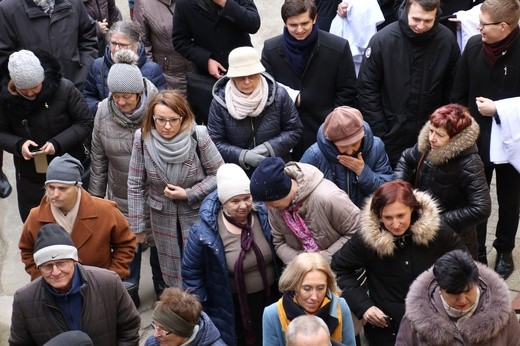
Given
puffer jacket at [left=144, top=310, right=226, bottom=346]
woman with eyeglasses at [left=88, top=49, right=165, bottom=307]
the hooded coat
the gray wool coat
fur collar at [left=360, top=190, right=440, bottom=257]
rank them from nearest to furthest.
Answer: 1. puffer jacket at [left=144, top=310, right=226, bottom=346]
2. fur collar at [left=360, top=190, right=440, bottom=257]
3. the gray wool coat
4. woman with eyeglasses at [left=88, top=49, right=165, bottom=307]
5. the hooded coat

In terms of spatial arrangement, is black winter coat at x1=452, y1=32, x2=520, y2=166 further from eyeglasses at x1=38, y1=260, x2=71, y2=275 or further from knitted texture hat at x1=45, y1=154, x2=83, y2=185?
eyeglasses at x1=38, y1=260, x2=71, y2=275

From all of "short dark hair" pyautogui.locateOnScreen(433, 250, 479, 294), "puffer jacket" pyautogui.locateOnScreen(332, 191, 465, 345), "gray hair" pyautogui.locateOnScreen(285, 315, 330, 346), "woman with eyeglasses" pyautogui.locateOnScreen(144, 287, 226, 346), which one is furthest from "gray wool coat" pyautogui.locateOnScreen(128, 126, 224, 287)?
"short dark hair" pyautogui.locateOnScreen(433, 250, 479, 294)

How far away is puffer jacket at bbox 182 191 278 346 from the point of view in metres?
6.90

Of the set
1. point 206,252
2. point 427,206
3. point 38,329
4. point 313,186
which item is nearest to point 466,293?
point 427,206

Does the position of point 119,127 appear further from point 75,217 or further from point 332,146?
point 332,146

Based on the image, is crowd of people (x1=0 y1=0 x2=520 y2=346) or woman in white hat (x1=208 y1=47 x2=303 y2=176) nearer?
crowd of people (x1=0 y1=0 x2=520 y2=346)

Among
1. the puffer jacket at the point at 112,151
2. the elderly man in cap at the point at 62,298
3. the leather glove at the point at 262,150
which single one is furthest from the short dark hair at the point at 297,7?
the elderly man in cap at the point at 62,298

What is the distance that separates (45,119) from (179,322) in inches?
111

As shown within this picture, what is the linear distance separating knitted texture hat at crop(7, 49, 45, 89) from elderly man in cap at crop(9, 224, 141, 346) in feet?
5.96

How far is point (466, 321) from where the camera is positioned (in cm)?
580

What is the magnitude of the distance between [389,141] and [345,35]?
57.6 inches

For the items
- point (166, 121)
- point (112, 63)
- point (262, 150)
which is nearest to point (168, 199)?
point (166, 121)

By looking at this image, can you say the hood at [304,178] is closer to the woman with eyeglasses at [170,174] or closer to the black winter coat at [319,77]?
the woman with eyeglasses at [170,174]

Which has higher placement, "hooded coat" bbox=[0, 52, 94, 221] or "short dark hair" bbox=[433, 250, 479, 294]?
"short dark hair" bbox=[433, 250, 479, 294]
